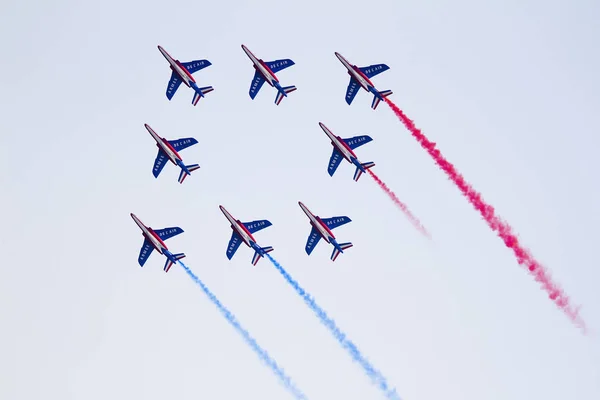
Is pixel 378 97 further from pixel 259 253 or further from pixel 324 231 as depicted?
pixel 259 253

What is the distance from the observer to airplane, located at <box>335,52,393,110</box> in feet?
300

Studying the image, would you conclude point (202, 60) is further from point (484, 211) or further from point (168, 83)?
point (484, 211)

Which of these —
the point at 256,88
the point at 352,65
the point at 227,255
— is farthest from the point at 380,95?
the point at 227,255

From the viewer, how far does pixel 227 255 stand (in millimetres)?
94250

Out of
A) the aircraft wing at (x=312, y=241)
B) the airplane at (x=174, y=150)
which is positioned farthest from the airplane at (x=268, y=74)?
the aircraft wing at (x=312, y=241)

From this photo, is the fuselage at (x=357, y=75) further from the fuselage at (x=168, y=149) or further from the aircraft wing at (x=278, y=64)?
the fuselage at (x=168, y=149)

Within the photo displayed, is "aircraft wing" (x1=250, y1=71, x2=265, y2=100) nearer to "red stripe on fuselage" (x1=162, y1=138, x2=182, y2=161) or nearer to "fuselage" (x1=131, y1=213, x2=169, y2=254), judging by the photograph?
"red stripe on fuselage" (x1=162, y1=138, x2=182, y2=161)

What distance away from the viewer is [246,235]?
9025 centimetres

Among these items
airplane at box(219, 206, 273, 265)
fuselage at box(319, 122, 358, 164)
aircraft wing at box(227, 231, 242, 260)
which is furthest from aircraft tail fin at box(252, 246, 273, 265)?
fuselage at box(319, 122, 358, 164)

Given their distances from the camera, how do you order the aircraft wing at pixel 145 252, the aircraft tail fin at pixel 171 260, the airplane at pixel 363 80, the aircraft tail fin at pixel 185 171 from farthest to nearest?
the aircraft wing at pixel 145 252
the aircraft tail fin at pixel 185 171
the airplane at pixel 363 80
the aircraft tail fin at pixel 171 260

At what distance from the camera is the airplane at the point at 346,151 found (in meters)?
90.8

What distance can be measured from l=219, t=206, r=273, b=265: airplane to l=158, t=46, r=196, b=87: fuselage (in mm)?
11007

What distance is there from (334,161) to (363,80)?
7124 mm

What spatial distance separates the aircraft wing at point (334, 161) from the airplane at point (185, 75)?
37.2 feet
